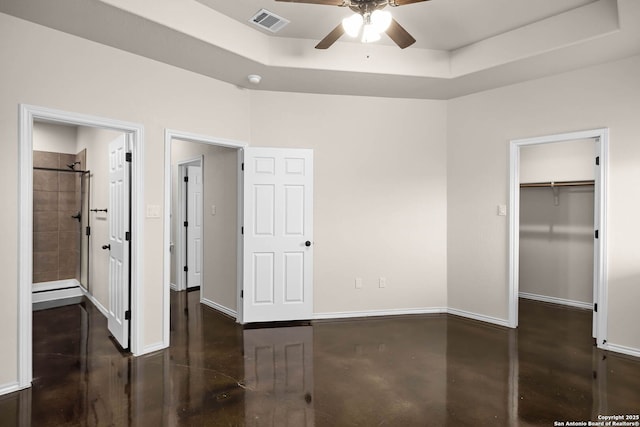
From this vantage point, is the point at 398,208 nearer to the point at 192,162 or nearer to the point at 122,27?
the point at 192,162

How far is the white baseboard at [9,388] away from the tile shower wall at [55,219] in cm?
328

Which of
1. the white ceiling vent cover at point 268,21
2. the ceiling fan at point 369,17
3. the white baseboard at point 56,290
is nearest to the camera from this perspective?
the ceiling fan at point 369,17

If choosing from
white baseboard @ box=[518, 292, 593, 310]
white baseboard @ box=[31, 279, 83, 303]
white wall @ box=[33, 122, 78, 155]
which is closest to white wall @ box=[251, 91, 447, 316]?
white baseboard @ box=[518, 292, 593, 310]

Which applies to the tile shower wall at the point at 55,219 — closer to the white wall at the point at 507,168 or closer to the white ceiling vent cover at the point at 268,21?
the white ceiling vent cover at the point at 268,21

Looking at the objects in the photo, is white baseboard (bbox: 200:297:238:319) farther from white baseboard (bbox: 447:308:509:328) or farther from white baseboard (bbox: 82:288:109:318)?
white baseboard (bbox: 447:308:509:328)

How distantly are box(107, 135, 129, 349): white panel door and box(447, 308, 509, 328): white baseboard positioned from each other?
364cm

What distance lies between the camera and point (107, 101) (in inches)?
123

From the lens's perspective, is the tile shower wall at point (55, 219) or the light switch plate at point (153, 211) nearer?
the light switch plate at point (153, 211)

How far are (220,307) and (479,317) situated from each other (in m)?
3.17

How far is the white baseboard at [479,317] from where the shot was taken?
4195mm

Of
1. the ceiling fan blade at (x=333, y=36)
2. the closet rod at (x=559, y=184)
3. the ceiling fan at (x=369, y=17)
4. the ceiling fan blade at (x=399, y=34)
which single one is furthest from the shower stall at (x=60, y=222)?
the closet rod at (x=559, y=184)

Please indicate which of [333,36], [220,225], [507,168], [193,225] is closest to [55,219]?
[193,225]

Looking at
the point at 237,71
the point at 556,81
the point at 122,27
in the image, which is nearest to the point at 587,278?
the point at 556,81

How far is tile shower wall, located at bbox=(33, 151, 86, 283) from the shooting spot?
17.6ft
